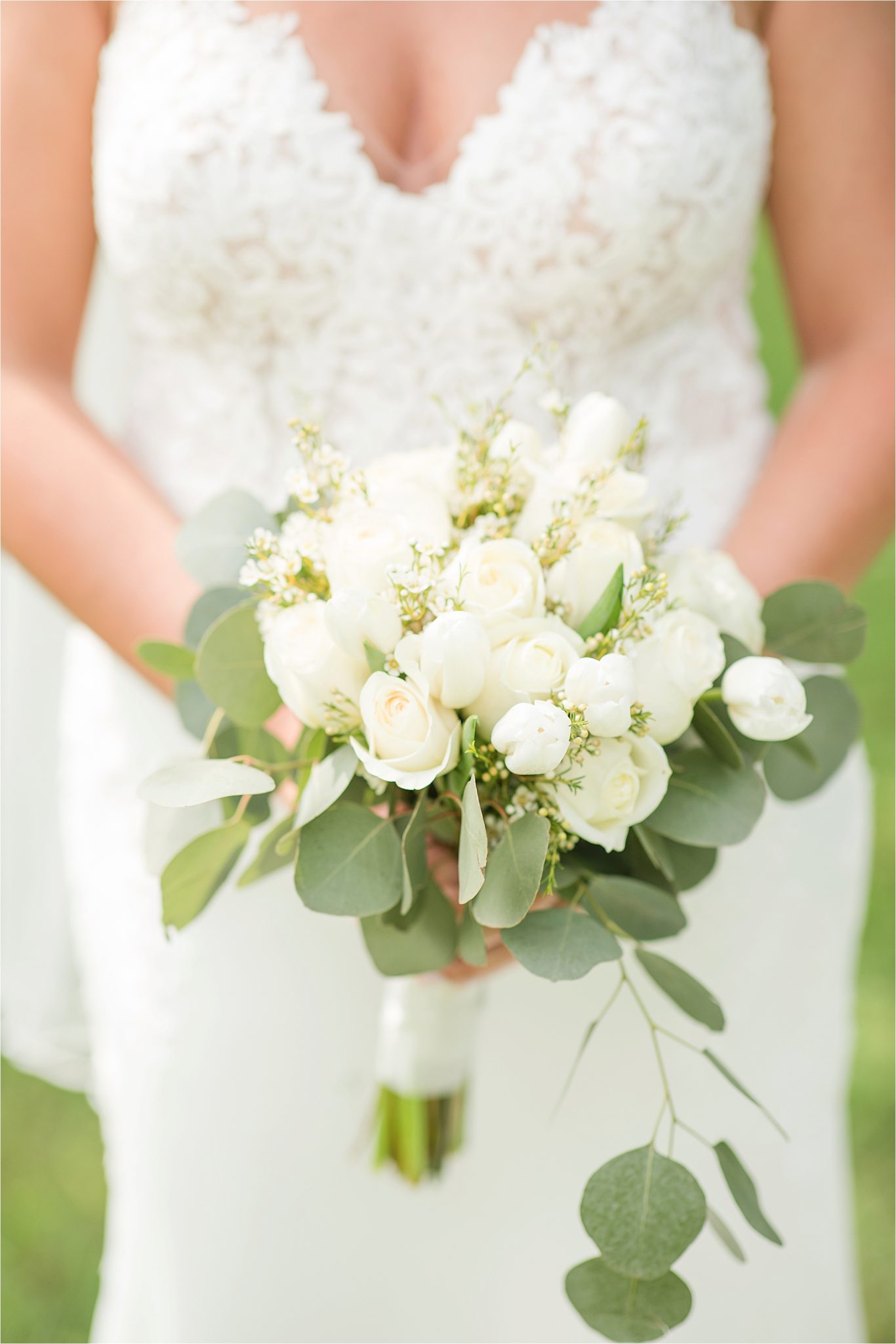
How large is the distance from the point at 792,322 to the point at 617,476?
804 mm

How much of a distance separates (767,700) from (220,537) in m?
0.58

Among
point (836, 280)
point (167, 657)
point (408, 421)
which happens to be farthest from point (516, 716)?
point (836, 280)

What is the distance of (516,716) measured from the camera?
85cm

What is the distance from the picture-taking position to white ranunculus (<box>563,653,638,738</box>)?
86cm

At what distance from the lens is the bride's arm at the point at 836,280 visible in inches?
55.9

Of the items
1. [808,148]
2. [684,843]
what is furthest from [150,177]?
[684,843]

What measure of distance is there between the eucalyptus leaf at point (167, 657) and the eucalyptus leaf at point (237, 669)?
0.33 feet

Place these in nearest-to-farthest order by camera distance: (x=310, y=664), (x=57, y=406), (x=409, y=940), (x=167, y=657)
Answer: (x=310, y=664) → (x=409, y=940) → (x=167, y=657) → (x=57, y=406)

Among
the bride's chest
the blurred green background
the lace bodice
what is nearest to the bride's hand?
the lace bodice

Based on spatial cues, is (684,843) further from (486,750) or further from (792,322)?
(792,322)

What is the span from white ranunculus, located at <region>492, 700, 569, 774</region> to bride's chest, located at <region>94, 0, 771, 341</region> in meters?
0.76

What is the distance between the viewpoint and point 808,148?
149 centimetres

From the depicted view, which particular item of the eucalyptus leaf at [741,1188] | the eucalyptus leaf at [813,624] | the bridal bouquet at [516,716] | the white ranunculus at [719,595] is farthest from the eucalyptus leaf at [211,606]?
the eucalyptus leaf at [741,1188]

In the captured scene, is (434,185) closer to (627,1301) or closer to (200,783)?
(200,783)
